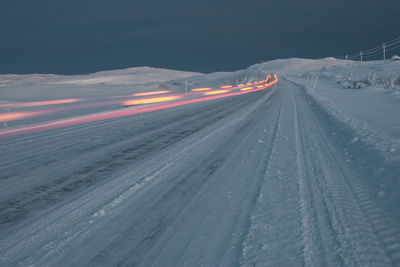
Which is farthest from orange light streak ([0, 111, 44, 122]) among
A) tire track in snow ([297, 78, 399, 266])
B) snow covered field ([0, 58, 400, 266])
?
tire track in snow ([297, 78, 399, 266])

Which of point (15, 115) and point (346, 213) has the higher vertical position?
point (15, 115)

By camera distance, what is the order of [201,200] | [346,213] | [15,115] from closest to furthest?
[346,213], [201,200], [15,115]

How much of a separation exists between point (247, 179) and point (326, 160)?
6.59 feet

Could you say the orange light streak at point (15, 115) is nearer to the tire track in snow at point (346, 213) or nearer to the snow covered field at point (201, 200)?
the snow covered field at point (201, 200)

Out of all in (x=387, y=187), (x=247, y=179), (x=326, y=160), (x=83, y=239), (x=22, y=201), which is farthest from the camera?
(x=326, y=160)

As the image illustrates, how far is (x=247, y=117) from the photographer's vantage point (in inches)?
441

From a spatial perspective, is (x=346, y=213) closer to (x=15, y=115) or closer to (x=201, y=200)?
(x=201, y=200)

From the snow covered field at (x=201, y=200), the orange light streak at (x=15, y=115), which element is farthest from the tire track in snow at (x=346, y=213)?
the orange light streak at (x=15, y=115)

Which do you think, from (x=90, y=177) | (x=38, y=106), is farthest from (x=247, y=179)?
(x=38, y=106)

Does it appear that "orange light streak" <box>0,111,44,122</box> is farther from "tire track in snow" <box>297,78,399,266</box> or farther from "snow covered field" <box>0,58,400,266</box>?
"tire track in snow" <box>297,78,399,266</box>

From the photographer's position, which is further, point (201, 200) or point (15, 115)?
point (15, 115)

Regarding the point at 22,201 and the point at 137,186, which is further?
the point at 137,186

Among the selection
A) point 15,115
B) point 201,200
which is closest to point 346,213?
point 201,200

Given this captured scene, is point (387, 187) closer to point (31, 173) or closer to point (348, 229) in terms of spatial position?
point (348, 229)
